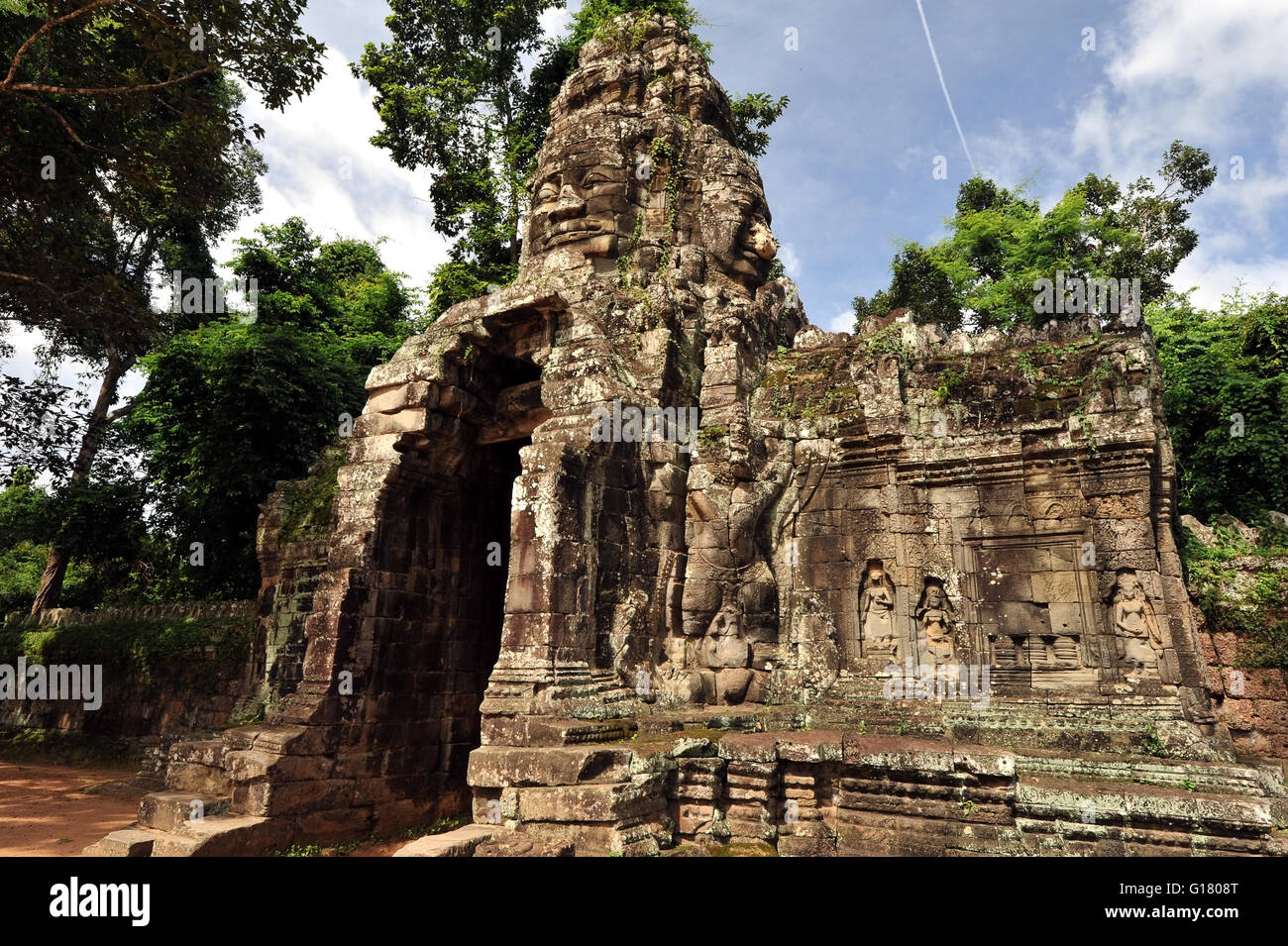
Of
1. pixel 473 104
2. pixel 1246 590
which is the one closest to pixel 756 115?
pixel 473 104

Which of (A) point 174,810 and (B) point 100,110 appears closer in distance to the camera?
(A) point 174,810

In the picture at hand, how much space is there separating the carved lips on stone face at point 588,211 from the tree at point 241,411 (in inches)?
347

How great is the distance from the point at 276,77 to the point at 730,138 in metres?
7.19

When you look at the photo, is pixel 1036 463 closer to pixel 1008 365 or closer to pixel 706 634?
pixel 1008 365

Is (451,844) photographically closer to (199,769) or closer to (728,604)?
(728,604)

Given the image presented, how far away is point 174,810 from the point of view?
7.48m

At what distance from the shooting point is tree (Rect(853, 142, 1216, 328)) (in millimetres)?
20844

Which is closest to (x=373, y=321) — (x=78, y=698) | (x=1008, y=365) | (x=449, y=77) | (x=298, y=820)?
(x=449, y=77)

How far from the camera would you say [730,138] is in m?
13.5

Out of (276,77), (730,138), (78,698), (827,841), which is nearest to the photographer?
(827,841)

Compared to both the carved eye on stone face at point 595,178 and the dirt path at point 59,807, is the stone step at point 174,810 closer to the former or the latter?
the dirt path at point 59,807

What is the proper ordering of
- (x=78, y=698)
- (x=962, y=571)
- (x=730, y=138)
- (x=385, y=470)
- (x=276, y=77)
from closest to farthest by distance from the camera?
1. (x=962, y=571)
2. (x=385, y=470)
3. (x=276, y=77)
4. (x=730, y=138)
5. (x=78, y=698)

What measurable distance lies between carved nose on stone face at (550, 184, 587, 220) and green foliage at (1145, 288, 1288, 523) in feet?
33.5

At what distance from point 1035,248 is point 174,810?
22.8 meters
